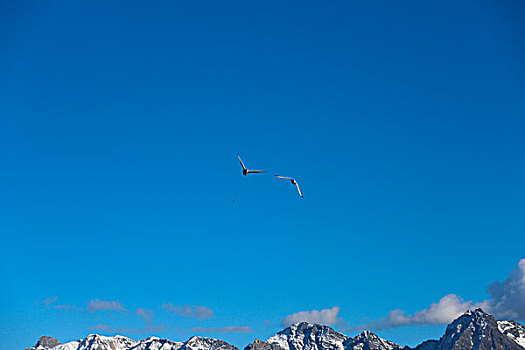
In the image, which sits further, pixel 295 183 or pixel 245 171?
pixel 245 171

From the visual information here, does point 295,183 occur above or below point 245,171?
below

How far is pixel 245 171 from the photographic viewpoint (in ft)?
514

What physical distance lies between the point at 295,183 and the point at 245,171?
22813 millimetres

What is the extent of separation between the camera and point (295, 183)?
137 meters
